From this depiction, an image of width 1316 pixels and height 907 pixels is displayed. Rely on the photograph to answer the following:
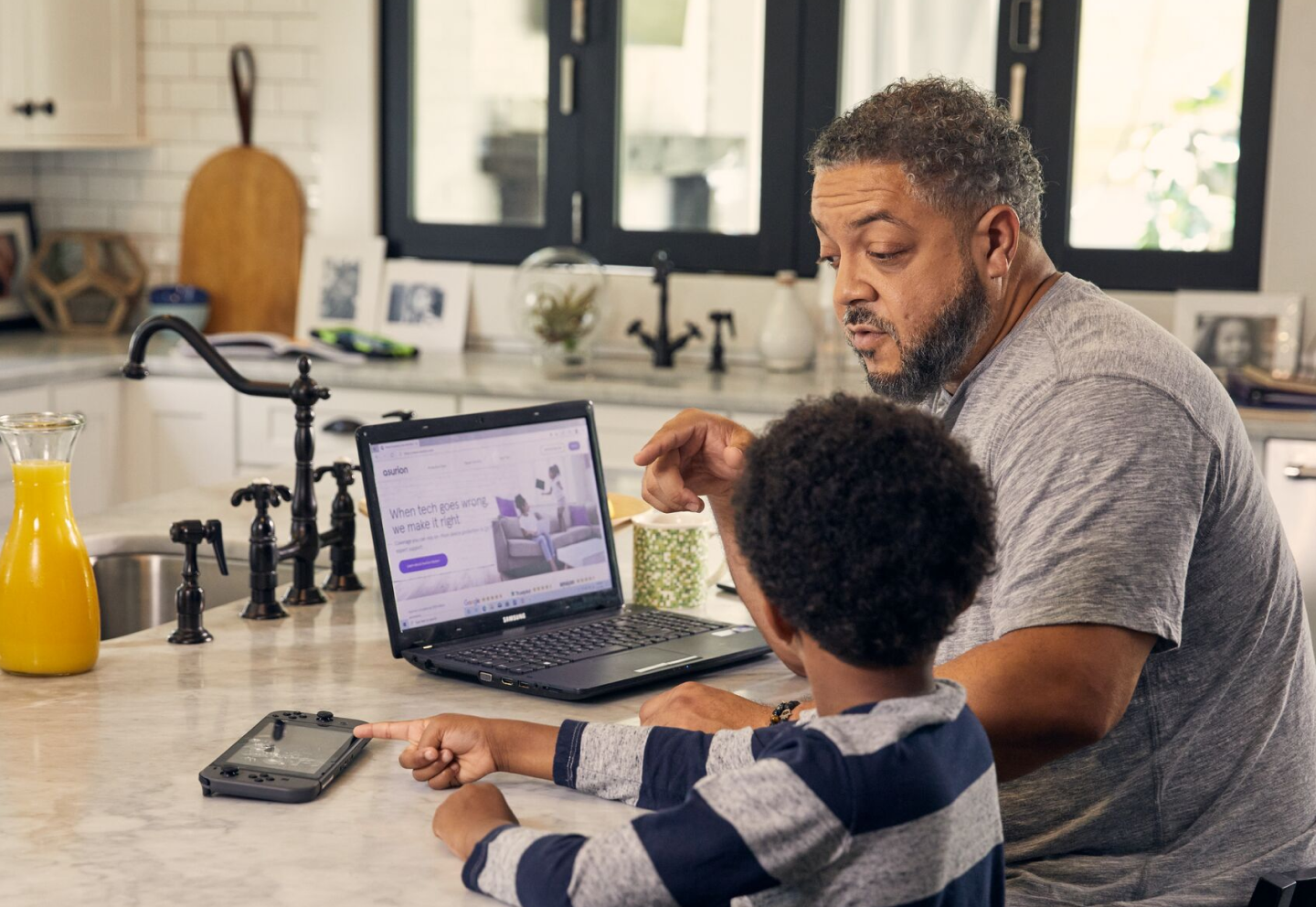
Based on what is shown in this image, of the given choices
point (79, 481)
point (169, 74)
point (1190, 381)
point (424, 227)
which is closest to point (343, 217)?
point (424, 227)

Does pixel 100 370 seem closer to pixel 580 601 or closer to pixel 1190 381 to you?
pixel 580 601

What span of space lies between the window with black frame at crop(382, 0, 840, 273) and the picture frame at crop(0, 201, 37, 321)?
1.22 meters

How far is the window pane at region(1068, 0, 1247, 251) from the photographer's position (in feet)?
13.9

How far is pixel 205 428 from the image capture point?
14.7 ft

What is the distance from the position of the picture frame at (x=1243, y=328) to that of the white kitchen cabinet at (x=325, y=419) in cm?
204

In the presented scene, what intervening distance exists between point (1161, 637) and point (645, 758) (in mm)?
498

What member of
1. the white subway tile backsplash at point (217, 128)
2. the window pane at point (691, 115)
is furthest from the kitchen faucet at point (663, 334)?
the white subway tile backsplash at point (217, 128)

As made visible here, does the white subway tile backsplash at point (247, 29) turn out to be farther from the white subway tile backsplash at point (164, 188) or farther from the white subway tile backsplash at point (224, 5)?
the white subway tile backsplash at point (164, 188)

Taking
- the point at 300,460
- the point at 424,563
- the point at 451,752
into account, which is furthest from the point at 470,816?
the point at 300,460

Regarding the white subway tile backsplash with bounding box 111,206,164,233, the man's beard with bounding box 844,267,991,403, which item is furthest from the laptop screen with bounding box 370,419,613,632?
the white subway tile backsplash with bounding box 111,206,164,233

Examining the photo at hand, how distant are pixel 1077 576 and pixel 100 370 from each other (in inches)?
142

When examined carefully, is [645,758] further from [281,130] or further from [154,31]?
[154,31]

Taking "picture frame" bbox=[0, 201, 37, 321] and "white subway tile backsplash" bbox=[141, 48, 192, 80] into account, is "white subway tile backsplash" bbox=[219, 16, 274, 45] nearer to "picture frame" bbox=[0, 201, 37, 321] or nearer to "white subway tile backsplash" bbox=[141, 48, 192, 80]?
"white subway tile backsplash" bbox=[141, 48, 192, 80]

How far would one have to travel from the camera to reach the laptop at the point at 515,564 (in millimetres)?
1859
